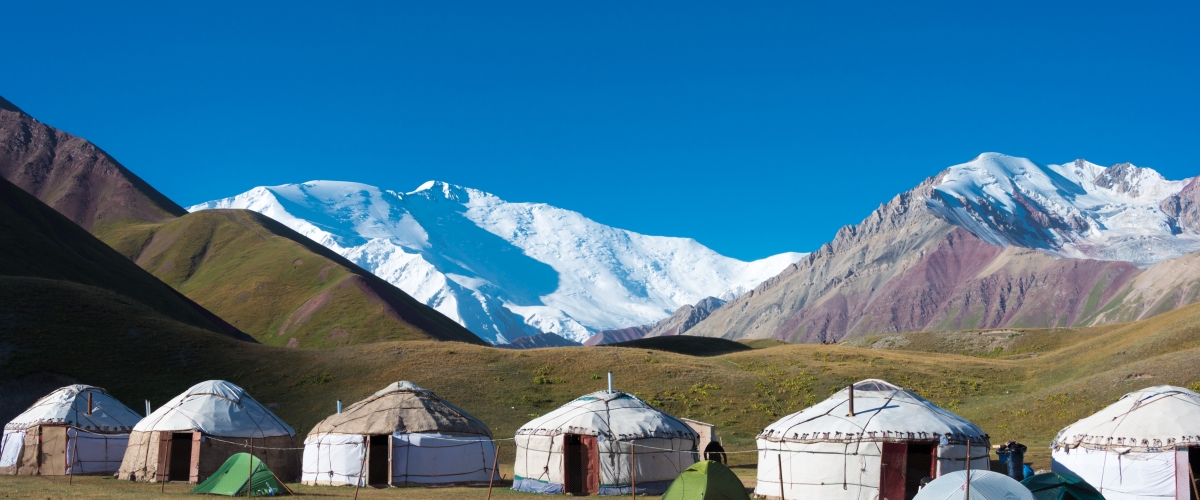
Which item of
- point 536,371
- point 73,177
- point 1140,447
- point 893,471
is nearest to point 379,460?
point 893,471

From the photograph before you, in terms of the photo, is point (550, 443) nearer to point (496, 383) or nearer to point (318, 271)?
point (496, 383)

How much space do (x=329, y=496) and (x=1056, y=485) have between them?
16.7m

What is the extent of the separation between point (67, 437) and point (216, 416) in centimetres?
581

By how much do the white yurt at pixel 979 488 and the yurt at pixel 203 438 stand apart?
20.0 meters

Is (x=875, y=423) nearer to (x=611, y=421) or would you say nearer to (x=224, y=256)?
(x=611, y=421)

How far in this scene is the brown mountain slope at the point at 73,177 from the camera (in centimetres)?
16700

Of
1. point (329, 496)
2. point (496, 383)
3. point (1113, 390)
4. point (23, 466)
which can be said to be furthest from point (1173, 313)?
point (23, 466)

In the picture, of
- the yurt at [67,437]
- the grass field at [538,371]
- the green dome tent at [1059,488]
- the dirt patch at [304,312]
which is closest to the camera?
the green dome tent at [1059,488]

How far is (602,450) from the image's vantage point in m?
27.1

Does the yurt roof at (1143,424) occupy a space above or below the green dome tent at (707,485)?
above

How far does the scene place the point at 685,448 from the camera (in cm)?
2842

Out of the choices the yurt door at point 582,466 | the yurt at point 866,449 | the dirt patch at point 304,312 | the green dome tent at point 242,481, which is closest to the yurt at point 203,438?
the green dome tent at point 242,481

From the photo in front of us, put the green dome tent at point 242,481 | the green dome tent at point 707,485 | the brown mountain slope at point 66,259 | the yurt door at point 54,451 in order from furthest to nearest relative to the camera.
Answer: the brown mountain slope at point 66,259 < the yurt door at point 54,451 < the green dome tent at point 242,481 < the green dome tent at point 707,485

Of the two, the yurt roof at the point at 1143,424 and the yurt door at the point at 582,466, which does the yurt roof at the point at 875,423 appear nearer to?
the yurt roof at the point at 1143,424
